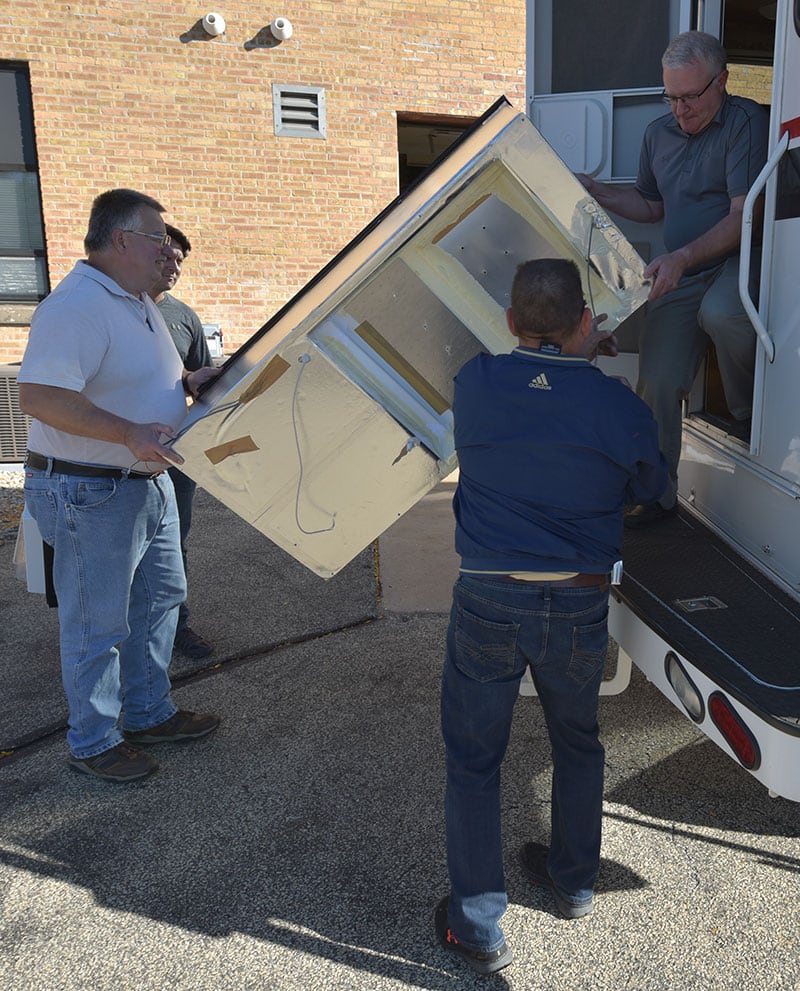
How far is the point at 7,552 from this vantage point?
21.2 ft

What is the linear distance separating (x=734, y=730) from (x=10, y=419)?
819cm

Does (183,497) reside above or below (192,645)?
above

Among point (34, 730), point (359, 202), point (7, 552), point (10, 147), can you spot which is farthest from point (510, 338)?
point (10, 147)

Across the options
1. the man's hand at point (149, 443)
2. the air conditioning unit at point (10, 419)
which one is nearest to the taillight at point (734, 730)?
the man's hand at point (149, 443)

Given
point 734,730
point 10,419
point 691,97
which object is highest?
point 691,97

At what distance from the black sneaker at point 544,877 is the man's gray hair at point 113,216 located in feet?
8.11

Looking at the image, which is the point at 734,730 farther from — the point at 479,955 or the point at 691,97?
the point at 691,97

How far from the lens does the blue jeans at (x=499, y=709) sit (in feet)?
7.64

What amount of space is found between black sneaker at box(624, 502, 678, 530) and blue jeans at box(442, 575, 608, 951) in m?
1.32

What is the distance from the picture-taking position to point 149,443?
2.90 m

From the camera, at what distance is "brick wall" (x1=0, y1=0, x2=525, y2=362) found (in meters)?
8.95

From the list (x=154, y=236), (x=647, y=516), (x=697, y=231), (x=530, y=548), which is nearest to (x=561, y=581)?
(x=530, y=548)

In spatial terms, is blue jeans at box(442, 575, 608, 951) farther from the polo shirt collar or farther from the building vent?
the building vent

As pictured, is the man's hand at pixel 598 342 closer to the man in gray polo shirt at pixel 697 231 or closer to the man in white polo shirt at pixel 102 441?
the man in gray polo shirt at pixel 697 231
